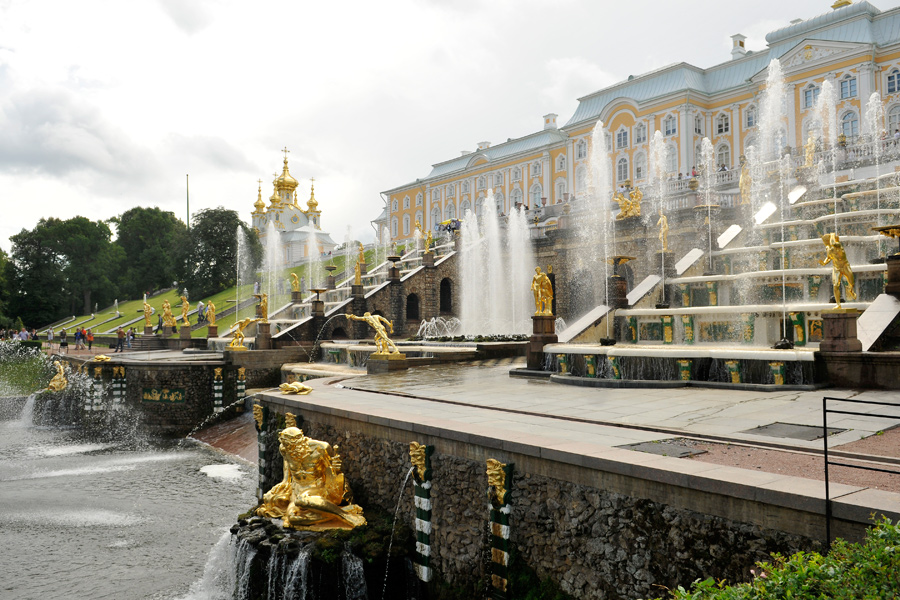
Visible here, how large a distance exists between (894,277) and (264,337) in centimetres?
2118

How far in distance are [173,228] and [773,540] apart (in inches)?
3159

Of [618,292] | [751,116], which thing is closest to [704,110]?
[751,116]

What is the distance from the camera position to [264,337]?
87.5 ft

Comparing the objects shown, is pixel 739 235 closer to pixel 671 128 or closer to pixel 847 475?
pixel 847 475

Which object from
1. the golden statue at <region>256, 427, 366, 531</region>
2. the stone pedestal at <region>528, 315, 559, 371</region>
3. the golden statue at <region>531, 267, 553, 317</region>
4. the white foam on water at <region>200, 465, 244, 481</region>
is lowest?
the white foam on water at <region>200, 465, 244, 481</region>

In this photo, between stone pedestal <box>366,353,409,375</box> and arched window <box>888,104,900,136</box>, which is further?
arched window <box>888,104,900,136</box>

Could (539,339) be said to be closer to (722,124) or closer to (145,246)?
(722,124)

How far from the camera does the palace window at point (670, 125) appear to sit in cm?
4750

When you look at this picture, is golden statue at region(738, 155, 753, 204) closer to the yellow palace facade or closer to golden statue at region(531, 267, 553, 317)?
the yellow palace facade

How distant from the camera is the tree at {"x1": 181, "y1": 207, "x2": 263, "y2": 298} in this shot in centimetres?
5881

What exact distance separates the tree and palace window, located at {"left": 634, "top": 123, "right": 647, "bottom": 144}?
33575 millimetres

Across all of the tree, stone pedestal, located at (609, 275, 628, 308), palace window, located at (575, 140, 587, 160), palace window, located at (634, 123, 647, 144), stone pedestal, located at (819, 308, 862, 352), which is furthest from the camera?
the tree

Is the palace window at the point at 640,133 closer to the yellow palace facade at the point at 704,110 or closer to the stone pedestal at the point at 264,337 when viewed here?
the yellow palace facade at the point at 704,110

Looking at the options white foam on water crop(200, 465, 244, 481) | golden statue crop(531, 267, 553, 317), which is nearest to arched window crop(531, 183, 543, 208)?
golden statue crop(531, 267, 553, 317)
